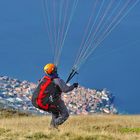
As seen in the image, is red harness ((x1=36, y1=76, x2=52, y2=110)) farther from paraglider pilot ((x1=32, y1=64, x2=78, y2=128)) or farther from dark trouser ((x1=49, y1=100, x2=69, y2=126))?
dark trouser ((x1=49, y1=100, x2=69, y2=126))

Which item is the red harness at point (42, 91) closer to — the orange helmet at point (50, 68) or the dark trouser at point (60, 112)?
the orange helmet at point (50, 68)

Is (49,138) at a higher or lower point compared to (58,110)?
lower

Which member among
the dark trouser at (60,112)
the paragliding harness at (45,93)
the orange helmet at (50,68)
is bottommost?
the dark trouser at (60,112)

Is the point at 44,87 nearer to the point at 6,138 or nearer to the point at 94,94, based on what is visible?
the point at 6,138

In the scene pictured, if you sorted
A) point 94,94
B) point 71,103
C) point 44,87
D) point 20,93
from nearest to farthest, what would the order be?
point 44,87 < point 71,103 < point 94,94 < point 20,93

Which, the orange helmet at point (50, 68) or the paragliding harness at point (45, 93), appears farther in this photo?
the orange helmet at point (50, 68)

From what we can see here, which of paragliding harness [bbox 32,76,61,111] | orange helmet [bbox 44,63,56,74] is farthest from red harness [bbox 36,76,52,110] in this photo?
orange helmet [bbox 44,63,56,74]

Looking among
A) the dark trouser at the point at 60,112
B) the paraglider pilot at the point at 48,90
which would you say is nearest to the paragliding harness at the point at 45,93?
the paraglider pilot at the point at 48,90

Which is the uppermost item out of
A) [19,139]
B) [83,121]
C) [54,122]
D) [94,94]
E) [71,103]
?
[94,94]

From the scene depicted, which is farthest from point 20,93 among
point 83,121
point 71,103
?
point 83,121

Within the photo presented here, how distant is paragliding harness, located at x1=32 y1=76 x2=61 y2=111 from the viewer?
21.9 metres

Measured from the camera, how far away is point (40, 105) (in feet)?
72.2

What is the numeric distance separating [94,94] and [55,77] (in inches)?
6049

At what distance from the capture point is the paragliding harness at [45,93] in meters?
21.9
